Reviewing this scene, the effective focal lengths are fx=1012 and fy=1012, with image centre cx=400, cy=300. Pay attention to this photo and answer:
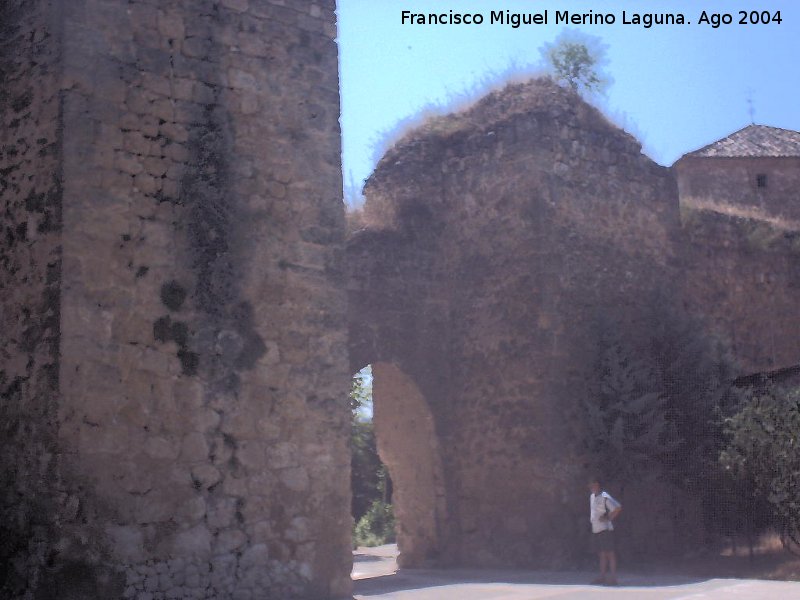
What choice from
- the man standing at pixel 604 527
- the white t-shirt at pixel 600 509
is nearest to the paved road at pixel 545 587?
the man standing at pixel 604 527

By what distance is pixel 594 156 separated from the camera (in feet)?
42.5

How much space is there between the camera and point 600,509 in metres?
10.4

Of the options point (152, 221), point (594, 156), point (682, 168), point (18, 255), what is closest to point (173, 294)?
point (152, 221)

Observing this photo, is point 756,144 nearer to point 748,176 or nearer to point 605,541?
point 748,176

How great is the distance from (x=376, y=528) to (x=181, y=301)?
49.2 feet

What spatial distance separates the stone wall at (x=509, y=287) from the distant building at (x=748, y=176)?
10.3m

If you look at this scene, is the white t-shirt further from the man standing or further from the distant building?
the distant building

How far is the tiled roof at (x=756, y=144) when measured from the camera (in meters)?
23.8

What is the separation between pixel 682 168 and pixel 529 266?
1278 centimetres

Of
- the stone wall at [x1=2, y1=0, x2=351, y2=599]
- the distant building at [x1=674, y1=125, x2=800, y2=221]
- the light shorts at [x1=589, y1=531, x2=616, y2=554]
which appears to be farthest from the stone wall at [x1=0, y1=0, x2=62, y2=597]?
the distant building at [x1=674, y1=125, x2=800, y2=221]

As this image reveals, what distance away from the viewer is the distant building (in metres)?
23.1

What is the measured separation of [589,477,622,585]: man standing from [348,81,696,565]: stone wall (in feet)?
3.09

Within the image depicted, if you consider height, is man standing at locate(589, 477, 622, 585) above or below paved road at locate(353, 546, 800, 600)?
above

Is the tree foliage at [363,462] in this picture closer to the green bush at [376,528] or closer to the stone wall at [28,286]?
the green bush at [376,528]
